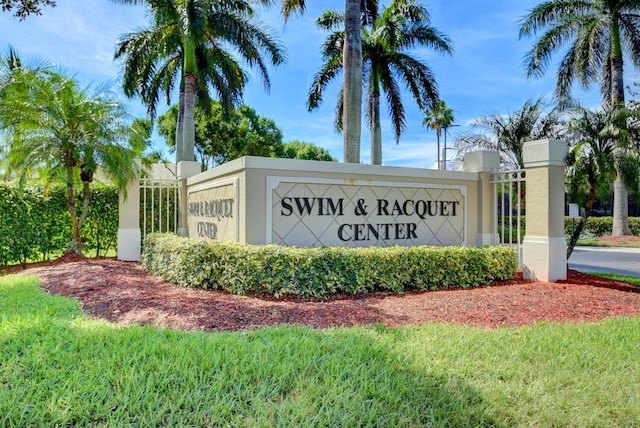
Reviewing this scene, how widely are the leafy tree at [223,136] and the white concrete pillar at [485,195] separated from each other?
2200 centimetres

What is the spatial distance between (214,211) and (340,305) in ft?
14.5

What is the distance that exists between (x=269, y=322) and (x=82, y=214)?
342 inches

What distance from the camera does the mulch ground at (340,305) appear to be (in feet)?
16.4

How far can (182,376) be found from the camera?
294 centimetres

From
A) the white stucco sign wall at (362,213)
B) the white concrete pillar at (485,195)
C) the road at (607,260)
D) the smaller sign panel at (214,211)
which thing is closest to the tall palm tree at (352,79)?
the white stucco sign wall at (362,213)

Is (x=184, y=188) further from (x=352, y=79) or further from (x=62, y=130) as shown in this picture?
(x=352, y=79)

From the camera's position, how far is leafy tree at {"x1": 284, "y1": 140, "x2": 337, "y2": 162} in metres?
40.7

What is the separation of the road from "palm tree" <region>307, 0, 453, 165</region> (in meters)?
8.66

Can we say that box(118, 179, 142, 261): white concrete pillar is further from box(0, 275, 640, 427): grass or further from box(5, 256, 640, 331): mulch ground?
box(0, 275, 640, 427): grass

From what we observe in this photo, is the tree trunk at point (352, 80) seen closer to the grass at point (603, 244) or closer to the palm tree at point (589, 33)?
the palm tree at point (589, 33)

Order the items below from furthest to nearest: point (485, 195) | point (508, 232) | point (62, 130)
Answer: point (508, 232) < point (62, 130) < point (485, 195)

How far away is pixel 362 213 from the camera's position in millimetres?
8258

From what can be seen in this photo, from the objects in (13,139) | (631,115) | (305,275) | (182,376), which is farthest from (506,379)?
(13,139)

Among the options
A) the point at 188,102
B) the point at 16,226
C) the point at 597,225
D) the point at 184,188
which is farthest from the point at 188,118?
the point at 597,225
